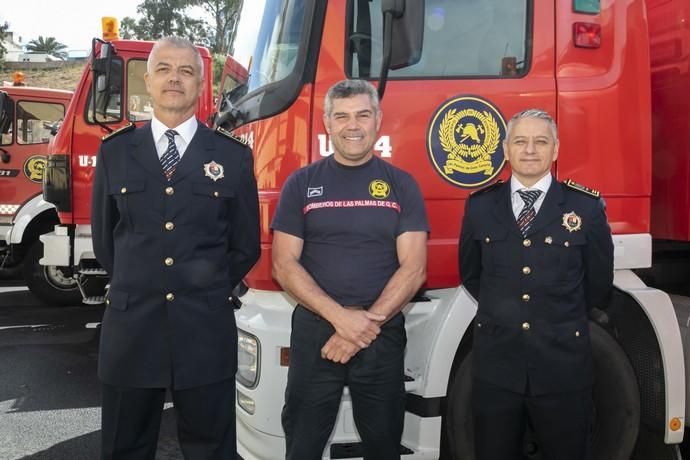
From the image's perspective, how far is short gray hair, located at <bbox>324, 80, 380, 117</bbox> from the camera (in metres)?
2.12

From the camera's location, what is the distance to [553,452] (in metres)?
2.09

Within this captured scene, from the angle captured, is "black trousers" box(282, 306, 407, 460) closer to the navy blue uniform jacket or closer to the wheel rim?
the navy blue uniform jacket

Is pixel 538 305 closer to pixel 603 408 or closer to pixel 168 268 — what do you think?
pixel 603 408

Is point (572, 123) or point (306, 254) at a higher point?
point (572, 123)

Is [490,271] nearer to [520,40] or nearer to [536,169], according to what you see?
[536,169]

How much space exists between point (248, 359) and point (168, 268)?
2.21 feet

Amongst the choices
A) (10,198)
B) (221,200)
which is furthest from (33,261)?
(221,200)

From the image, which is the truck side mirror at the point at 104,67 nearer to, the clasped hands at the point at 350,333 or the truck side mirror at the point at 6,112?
the truck side mirror at the point at 6,112

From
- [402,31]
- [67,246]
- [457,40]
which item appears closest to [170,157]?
[402,31]

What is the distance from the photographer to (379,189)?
215cm

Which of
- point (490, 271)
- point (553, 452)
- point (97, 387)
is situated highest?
point (490, 271)

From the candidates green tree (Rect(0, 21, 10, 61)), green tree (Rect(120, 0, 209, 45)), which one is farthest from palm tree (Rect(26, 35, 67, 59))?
green tree (Rect(120, 0, 209, 45))

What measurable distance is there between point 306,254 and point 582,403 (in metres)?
1.04

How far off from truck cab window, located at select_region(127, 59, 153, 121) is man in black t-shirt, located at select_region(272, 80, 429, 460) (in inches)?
146
